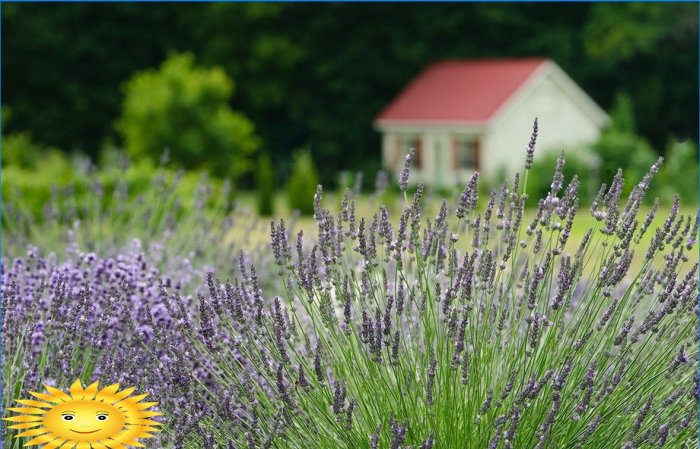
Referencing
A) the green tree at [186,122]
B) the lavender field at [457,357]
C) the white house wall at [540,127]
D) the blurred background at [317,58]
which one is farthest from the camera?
the blurred background at [317,58]

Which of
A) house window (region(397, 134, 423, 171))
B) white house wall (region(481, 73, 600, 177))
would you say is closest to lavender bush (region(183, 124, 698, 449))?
white house wall (region(481, 73, 600, 177))

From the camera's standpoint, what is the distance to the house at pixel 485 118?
68.9 feet

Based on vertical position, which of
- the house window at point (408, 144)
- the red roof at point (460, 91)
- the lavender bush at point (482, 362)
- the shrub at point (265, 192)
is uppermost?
the red roof at point (460, 91)

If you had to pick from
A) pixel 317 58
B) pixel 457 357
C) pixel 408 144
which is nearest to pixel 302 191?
pixel 408 144

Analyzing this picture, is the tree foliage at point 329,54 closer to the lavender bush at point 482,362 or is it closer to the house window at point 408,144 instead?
the house window at point 408,144

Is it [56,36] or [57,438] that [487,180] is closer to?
[56,36]

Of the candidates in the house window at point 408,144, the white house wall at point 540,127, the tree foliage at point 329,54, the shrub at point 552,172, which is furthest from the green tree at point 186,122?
the shrub at point 552,172

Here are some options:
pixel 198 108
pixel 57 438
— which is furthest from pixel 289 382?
pixel 198 108

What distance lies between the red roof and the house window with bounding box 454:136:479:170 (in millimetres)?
567

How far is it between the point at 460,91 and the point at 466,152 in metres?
1.53

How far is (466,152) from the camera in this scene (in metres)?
21.5

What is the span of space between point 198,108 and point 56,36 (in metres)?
5.93

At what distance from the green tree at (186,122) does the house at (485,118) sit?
397 cm

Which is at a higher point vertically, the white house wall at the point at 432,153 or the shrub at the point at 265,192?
the white house wall at the point at 432,153
